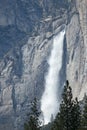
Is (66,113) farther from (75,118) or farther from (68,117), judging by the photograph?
(75,118)

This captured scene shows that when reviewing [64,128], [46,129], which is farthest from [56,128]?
[46,129]

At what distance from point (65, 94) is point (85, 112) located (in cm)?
467

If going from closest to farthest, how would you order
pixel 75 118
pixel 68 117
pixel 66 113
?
pixel 75 118 → pixel 68 117 → pixel 66 113

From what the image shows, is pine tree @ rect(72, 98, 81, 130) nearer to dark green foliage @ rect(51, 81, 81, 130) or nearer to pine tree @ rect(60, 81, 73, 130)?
dark green foliage @ rect(51, 81, 81, 130)

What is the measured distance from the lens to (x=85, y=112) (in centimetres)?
6512

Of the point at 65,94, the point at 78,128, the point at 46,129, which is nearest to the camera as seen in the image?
the point at 78,128

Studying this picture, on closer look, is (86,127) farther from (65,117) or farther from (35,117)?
(35,117)

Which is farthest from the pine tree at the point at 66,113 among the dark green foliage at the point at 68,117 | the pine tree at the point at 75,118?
the pine tree at the point at 75,118

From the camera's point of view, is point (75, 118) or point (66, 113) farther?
point (66, 113)

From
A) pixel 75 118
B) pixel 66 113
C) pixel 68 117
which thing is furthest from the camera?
pixel 66 113

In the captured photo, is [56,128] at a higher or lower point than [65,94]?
lower

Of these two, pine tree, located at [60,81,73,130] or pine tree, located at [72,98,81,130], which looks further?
pine tree, located at [60,81,73,130]

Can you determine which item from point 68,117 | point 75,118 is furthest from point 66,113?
point 75,118

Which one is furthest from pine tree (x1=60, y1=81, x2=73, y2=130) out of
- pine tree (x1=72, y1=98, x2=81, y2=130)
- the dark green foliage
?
pine tree (x1=72, y1=98, x2=81, y2=130)
